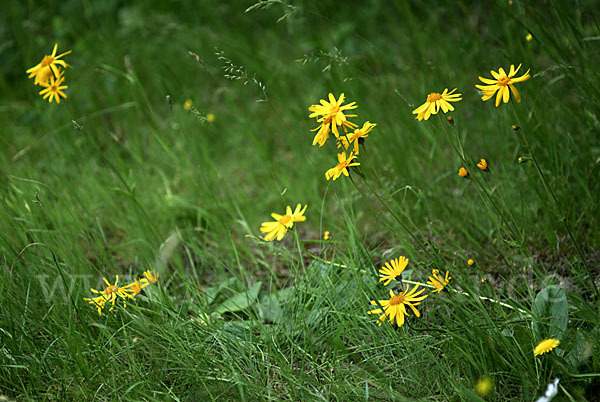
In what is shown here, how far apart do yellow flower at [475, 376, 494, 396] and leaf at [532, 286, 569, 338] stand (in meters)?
0.16

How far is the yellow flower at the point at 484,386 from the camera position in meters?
1.07

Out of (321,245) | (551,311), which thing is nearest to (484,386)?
(551,311)

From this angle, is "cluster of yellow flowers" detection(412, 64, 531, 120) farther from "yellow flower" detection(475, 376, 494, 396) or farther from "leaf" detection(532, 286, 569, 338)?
"yellow flower" detection(475, 376, 494, 396)

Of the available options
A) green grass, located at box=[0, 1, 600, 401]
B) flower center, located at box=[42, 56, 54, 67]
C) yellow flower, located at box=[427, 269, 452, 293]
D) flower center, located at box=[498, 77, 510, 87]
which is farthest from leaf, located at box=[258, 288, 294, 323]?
flower center, located at box=[42, 56, 54, 67]

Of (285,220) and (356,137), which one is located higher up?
(356,137)

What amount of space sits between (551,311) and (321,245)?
0.85 metres

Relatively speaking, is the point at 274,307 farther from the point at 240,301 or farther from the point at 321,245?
the point at 321,245

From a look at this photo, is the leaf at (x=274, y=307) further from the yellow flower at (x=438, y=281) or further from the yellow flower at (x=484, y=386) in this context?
the yellow flower at (x=484, y=386)

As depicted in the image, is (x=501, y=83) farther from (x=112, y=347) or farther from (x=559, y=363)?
(x=112, y=347)

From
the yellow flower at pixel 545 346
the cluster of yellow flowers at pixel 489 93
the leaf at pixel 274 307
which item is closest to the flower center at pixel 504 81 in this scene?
the cluster of yellow flowers at pixel 489 93

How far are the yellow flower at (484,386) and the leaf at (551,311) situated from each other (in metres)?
0.16

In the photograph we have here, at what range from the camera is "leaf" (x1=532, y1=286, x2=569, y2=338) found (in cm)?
120

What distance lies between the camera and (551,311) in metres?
1.22

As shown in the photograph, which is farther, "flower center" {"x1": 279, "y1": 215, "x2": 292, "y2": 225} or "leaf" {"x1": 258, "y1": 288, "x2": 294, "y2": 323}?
"leaf" {"x1": 258, "y1": 288, "x2": 294, "y2": 323}
